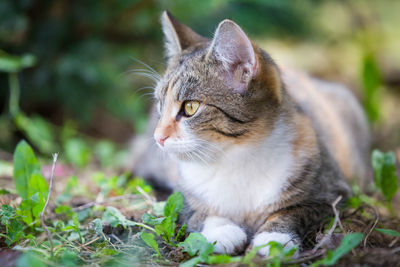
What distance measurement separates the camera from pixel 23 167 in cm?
237

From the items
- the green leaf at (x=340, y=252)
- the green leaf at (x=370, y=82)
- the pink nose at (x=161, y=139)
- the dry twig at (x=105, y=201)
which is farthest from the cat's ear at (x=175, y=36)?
the green leaf at (x=370, y=82)

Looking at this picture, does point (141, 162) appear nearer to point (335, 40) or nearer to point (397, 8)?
point (335, 40)

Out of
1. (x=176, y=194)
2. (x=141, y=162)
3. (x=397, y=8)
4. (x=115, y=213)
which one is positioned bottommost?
(x=141, y=162)

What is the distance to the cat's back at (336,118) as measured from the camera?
3150 mm

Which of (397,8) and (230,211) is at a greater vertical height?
(397,8)

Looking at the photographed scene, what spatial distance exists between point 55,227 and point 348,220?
1652 millimetres

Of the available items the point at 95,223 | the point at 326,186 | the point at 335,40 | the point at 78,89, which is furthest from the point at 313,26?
the point at 95,223

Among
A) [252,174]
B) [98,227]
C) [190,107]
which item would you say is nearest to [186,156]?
[190,107]

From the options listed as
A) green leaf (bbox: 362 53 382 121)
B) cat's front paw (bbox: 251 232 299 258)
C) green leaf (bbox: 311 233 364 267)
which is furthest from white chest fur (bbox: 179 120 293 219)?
green leaf (bbox: 362 53 382 121)

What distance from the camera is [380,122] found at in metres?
4.97

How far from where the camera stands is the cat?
2.22m

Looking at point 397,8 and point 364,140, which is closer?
point 364,140

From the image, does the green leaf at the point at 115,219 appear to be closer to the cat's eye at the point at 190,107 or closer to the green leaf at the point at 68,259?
the green leaf at the point at 68,259

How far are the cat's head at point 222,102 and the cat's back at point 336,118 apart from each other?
1.98 feet
